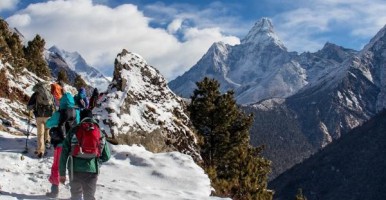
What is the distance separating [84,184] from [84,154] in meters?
0.74

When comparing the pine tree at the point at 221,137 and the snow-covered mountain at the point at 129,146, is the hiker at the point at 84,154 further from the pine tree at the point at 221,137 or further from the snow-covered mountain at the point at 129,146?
the pine tree at the point at 221,137

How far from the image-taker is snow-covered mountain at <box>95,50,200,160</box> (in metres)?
23.8

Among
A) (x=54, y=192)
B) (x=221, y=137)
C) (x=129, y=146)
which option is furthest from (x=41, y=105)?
(x=221, y=137)

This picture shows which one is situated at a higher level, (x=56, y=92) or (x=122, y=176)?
(x=56, y=92)

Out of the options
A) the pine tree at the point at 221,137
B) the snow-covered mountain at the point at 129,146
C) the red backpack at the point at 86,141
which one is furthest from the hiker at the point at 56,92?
the pine tree at the point at 221,137

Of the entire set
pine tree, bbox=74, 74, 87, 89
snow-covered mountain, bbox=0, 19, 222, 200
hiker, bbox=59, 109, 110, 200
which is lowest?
hiker, bbox=59, 109, 110, 200

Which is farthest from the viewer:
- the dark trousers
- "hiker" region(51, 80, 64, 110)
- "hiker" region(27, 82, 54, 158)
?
"hiker" region(51, 80, 64, 110)

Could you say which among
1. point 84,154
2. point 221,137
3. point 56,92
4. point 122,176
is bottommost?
point 84,154

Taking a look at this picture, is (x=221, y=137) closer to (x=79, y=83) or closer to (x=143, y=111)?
(x=143, y=111)

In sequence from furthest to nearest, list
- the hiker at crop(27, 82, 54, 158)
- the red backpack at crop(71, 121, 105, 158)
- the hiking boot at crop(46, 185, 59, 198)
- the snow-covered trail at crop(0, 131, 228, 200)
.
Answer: the hiker at crop(27, 82, 54, 158)
the snow-covered trail at crop(0, 131, 228, 200)
the hiking boot at crop(46, 185, 59, 198)
the red backpack at crop(71, 121, 105, 158)

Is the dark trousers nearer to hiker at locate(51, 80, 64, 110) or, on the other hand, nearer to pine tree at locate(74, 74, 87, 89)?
hiker at locate(51, 80, 64, 110)

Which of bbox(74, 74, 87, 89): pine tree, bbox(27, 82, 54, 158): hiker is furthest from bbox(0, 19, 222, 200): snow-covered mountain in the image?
bbox(74, 74, 87, 89): pine tree

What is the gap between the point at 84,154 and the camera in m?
10.9

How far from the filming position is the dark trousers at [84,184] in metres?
11.1
